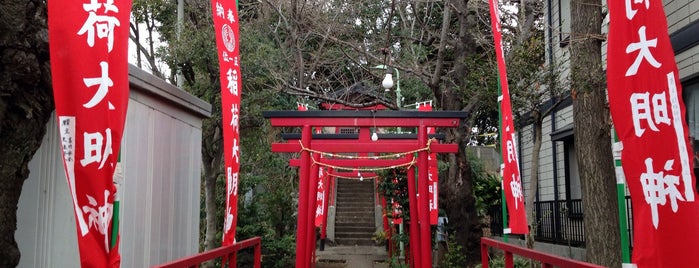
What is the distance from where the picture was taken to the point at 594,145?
759 centimetres

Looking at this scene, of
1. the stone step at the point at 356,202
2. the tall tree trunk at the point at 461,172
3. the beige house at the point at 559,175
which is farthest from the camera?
the stone step at the point at 356,202

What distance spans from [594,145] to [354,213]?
19864 mm

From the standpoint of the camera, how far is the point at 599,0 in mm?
7883

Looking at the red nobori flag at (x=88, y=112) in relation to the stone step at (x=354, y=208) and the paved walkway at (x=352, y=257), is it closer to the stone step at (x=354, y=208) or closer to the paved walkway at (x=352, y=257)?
the paved walkway at (x=352, y=257)

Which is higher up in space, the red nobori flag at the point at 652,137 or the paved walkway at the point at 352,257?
the red nobori flag at the point at 652,137

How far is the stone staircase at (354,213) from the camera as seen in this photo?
24734 millimetres

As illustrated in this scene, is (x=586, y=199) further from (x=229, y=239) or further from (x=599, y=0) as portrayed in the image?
(x=229, y=239)

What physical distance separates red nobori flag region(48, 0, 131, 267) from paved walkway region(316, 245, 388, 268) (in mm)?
14666

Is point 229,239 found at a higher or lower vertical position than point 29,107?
lower

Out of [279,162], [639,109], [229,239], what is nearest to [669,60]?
[639,109]

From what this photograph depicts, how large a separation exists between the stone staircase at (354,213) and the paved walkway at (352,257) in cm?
138

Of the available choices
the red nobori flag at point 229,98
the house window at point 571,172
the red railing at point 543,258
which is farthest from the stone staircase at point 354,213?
the red railing at point 543,258

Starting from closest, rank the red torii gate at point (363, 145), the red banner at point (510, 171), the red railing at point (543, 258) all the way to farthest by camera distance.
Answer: the red railing at point (543, 258) < the red banner at point (510, 171) < the red torii gate at point (363, 145)

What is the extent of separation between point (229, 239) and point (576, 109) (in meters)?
4.66
